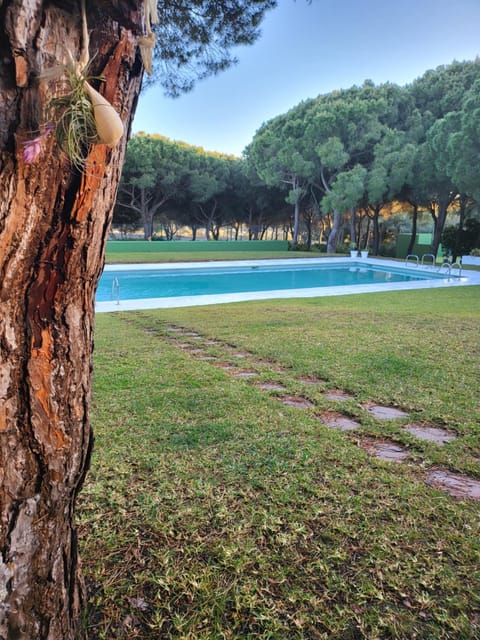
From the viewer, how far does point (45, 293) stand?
2.81ft

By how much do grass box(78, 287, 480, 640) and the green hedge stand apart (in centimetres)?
1559

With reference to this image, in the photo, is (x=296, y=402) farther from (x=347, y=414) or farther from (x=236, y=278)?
(x=236, y=278)

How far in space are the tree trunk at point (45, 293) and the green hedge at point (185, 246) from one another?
56.3ft

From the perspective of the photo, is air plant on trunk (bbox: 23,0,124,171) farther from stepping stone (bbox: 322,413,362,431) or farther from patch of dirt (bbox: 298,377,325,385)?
patch of dirt (bbox: 298,377,325,385)

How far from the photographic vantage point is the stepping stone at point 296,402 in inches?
113

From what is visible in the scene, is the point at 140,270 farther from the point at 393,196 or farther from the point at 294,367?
the point at 393,196

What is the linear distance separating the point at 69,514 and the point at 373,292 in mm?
8798

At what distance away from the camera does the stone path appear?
1988 millimetres

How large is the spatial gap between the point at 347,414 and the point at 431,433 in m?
0.52

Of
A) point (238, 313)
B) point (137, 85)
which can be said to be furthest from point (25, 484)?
point (238, 313)

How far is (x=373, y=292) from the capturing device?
906 cm

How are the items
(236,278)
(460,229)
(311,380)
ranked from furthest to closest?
(460,229) → (236,278) → (311,380)

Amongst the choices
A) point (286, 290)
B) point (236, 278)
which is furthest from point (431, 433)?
point (236, 278)

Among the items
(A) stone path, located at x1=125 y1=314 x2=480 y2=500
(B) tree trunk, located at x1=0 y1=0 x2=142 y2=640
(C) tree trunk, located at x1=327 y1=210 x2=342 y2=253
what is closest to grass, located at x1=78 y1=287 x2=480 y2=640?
(A) stone path, located at x1=125 y1=314 x2=480 y2=500
